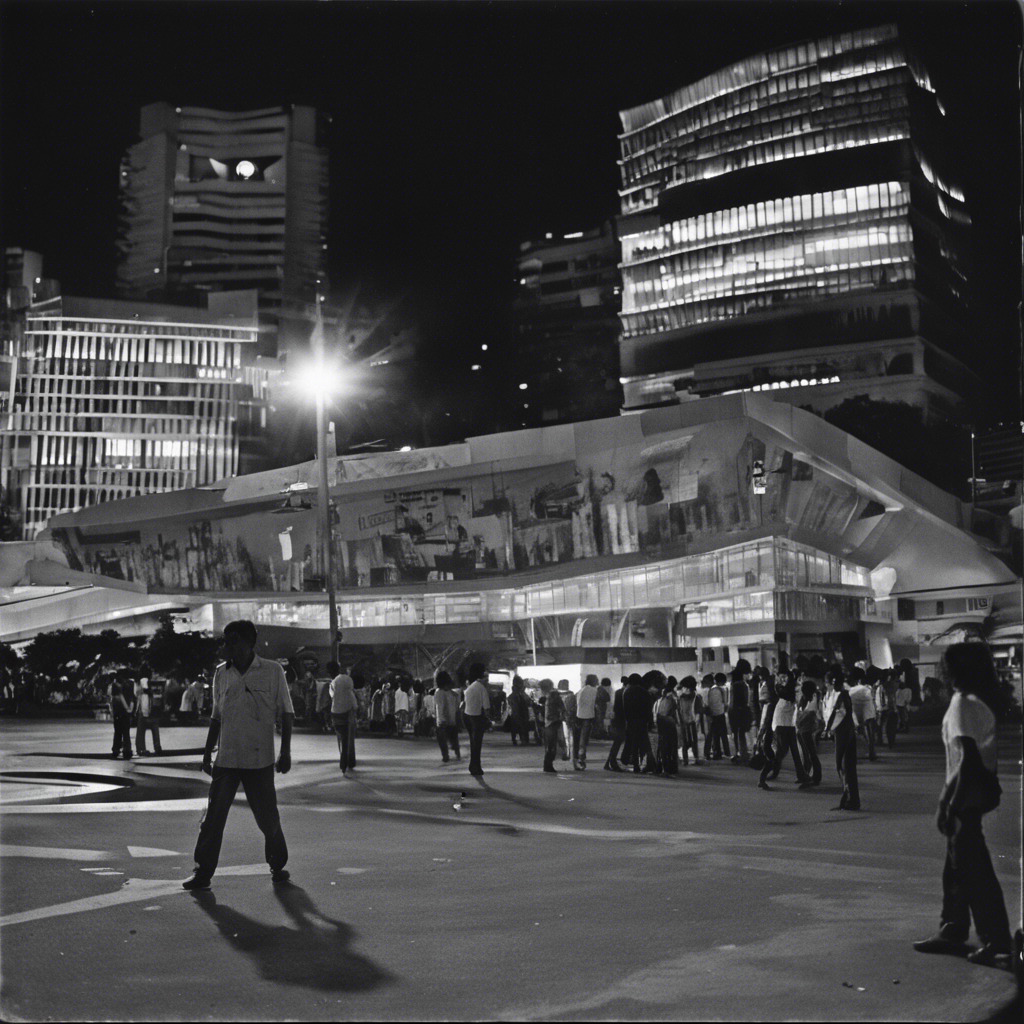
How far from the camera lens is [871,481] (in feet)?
185

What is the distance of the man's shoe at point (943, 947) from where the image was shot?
22.0 feet

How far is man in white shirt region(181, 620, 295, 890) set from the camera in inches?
356

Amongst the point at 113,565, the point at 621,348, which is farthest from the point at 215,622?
the point at 621,348

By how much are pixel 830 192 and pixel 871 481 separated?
60147 mm

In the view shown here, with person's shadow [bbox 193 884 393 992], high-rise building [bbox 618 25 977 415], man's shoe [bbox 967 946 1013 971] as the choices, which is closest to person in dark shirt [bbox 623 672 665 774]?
person's shadow [bbox 193 884 393 992]

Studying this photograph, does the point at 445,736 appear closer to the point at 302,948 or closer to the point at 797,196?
the point at 302,948

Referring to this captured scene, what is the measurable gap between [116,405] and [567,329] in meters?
51.8

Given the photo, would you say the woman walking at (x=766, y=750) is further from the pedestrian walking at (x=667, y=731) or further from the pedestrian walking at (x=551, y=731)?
the pedestrian walking at (x=551, y=731)

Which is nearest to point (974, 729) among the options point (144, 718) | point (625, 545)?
point (144, 718)

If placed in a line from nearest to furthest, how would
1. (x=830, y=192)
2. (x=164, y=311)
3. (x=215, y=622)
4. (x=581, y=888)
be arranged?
(x=581, y=888), (x=215, y=622), (x=830, y=192), (x=164, y=311)

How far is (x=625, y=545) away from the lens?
57.8m

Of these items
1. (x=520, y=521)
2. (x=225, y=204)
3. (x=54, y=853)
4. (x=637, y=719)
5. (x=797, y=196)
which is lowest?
(x=54, y=853)

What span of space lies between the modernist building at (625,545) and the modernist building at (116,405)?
8013 centimetres

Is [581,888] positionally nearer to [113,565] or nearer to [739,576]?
[739,576]
